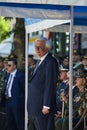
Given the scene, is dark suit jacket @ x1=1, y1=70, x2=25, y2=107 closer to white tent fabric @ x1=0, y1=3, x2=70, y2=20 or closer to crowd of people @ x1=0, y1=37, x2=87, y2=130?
crowd of people @ x1=0, y1=37, x2=87, y2=130

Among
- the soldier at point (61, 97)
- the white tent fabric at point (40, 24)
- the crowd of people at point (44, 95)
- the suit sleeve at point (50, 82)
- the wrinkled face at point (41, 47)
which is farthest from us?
the soldier at point (61, 97)

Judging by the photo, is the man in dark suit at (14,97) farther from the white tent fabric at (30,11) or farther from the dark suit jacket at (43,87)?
the white tent fabric at (30,11)

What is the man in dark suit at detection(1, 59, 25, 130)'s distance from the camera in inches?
479

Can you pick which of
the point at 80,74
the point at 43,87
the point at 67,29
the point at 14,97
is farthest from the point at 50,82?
the point at 67,29

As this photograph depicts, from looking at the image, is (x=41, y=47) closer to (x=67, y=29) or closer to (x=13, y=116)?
(x=13, y=116)

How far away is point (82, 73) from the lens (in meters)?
10.4

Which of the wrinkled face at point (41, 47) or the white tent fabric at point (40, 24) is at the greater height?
the white tent fabric at point (40, 24)

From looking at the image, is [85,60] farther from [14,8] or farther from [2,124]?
[14,8]

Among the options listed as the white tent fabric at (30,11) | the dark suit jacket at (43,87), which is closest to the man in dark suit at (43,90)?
the dark suit jacket at (43,87)

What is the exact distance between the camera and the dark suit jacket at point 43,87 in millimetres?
8766

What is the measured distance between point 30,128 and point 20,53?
379 inches

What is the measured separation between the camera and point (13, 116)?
1226 centimetres

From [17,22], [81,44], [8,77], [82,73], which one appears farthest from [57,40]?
[82,73]

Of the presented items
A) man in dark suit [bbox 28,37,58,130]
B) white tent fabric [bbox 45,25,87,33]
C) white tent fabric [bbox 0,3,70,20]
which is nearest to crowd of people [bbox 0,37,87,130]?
man in dark suit [bbox 28,37,58,130]
